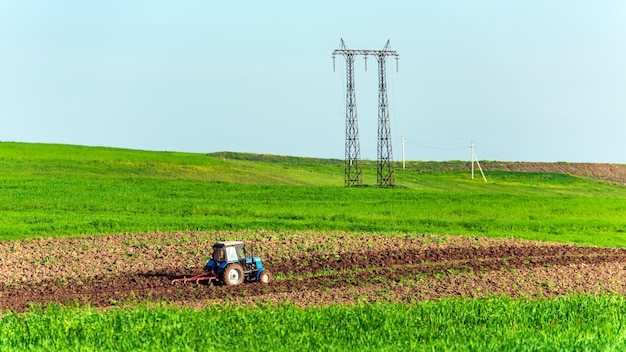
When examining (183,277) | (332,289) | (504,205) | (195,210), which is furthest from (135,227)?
(504,205)

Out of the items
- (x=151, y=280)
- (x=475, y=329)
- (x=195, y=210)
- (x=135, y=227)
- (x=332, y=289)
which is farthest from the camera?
(x=195, y=210)

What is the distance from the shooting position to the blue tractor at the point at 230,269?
73.7 feet

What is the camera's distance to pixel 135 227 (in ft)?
114

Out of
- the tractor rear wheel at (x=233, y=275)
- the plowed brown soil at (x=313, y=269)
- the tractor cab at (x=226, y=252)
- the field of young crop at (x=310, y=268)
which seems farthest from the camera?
the tractor cab at (x=226, y=252)

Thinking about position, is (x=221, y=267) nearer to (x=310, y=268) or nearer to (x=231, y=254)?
(x=231, y=254)

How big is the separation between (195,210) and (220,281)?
64.1 ft

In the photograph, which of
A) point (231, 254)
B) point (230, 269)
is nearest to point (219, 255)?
point (231, 254)

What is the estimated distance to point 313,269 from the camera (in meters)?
25.6

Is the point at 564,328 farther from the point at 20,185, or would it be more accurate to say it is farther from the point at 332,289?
the point at 20,185

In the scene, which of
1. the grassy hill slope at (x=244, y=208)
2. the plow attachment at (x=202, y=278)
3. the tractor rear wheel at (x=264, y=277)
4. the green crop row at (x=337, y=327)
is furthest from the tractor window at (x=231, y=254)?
the grassy hill slope at (x=244, y=208)

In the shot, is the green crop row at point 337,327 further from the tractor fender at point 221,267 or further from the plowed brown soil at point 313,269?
the tractor fender at point 221,267

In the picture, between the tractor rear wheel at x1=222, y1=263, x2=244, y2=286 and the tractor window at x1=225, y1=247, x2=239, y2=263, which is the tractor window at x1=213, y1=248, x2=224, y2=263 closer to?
the tractor window at x1=225, y1=247, x2=239, y2=263

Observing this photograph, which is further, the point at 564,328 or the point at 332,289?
the point at 332,289

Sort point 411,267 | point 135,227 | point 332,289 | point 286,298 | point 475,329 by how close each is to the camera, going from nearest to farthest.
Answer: point 475,329, point 286,298, point 332,289, point 411,267, point 135,227
